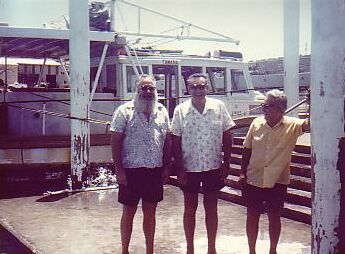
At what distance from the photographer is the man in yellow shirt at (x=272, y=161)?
4.11 m

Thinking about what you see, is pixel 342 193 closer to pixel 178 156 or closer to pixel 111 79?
pixel 178 156

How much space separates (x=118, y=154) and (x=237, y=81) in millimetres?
8165

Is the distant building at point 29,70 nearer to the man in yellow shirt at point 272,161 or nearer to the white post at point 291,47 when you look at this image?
the white post at point 291,47

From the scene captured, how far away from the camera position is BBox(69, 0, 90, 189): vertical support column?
310 inches

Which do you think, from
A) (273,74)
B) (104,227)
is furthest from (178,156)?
(273,74)

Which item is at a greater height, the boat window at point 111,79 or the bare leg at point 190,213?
the boat window at point 111,79

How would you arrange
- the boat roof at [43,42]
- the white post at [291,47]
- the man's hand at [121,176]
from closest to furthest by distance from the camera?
the man's hand at [121,176]
the boat roof at [43,42]
the white post at [291,47]

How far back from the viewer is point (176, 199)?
7.36 meters

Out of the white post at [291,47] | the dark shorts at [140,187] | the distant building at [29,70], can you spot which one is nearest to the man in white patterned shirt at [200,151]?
the dark shorts at [140,187]

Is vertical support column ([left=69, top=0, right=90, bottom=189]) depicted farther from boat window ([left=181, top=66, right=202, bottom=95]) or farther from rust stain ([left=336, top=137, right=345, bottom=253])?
rust stain ([left=336, top=137, right=345, bottom=253])

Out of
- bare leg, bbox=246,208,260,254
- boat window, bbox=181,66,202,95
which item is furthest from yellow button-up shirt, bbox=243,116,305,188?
boat window, bbox=181,66,202,95

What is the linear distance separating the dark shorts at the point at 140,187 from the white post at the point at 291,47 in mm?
5779

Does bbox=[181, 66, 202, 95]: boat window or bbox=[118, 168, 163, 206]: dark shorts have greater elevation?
bbox=[181, 66, 202, 95]: boat window

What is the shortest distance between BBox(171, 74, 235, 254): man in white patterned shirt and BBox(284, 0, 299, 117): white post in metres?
5.45
